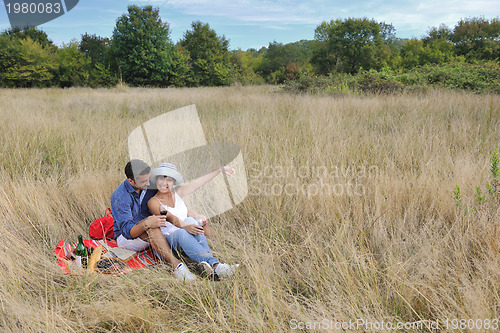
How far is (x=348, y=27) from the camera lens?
98.4 feet

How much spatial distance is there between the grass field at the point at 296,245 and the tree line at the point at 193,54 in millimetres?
20862

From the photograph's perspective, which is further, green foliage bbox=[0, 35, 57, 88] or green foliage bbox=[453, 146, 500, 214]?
green foliage bbox=[0, 35, 57, 88]

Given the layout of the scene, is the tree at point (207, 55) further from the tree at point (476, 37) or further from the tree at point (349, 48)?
the tree at point (476, 37)

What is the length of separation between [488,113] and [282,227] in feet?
16.5

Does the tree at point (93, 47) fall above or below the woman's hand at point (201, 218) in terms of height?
above

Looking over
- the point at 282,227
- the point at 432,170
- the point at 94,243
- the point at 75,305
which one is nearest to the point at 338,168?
the point at 432,170

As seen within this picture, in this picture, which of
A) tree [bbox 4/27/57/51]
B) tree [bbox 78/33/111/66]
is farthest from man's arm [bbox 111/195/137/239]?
tree [bbox 4/27/57/51]

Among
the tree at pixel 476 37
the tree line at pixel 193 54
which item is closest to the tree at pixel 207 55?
the tree line at pixel 193 54

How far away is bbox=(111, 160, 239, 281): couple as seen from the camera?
2.30 metres

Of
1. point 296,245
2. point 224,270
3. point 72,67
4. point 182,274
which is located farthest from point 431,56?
point 72,67

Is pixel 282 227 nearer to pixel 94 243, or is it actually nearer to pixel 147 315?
pixel 147 315

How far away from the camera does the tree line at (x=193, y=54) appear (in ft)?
86.2

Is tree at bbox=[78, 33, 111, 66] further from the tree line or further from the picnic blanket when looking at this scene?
the picnic blanket

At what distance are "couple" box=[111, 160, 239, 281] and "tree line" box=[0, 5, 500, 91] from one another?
73.2 feet
